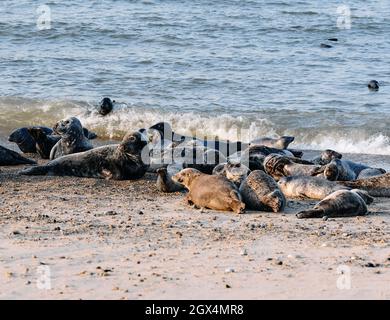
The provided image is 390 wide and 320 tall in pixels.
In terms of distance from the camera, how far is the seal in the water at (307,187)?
8.73 meters

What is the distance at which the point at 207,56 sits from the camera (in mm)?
18359

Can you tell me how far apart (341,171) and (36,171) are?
3287mm

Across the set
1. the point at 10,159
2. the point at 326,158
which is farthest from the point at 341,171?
the point at 10,159

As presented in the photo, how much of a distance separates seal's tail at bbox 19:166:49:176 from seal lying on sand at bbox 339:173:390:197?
3.19 metres

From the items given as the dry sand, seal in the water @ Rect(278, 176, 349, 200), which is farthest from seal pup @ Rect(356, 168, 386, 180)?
the dry sand

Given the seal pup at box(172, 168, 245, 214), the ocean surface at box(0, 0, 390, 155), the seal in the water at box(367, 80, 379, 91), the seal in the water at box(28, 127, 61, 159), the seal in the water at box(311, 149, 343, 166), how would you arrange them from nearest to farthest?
the seal pup at box(172, 168, 245, 214), the seal in the water at box(311, 149, 343, 166), the seal in the water at box(28, 127, 61, 159), the ocean surface at box(0, 0, 390, 155), the seal in the water at box(367, 80, 379, 91)

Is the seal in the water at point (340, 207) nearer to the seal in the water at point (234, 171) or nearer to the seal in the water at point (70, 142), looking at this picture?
the seal in the water at point (234, 171)

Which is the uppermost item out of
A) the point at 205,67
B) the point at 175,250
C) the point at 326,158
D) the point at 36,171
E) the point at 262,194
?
the point at 175,250

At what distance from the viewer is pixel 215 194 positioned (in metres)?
7.94

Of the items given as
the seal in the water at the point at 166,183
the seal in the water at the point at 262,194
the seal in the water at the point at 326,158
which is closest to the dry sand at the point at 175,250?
the seal in the water at the point at 262,194

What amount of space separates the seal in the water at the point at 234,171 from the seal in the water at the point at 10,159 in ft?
7.83

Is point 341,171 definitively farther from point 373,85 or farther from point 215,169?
point 373,85

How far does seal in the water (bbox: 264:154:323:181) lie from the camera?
958 cm

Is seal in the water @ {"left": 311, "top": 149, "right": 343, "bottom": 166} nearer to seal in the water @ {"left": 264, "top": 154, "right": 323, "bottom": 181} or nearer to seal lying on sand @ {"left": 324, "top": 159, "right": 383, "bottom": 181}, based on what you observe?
seal lying on sand @ {"left": 324, "top": 159, "right": 383, "bottom": 181}
